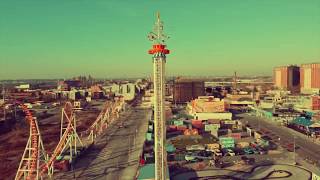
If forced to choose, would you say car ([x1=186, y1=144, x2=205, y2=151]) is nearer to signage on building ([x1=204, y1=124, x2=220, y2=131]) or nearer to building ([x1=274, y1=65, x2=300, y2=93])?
signage on building ([x1=204, y1=124, x2=220, y2=131])

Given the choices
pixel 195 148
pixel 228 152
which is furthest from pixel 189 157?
pixel 228 152

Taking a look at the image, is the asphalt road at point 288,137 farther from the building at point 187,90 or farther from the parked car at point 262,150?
the building at point 187,90

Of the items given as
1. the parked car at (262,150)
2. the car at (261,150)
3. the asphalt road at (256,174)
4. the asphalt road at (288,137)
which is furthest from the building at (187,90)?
the asphalt road at (256,174)

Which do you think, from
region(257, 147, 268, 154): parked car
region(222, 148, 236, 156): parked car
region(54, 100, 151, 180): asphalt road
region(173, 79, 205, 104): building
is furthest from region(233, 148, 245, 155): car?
region(173, 79, 205, 104): building

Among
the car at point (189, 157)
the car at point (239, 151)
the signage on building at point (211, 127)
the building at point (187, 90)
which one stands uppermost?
the building at point (187, 90)

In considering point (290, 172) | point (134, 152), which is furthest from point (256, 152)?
point (134, 152)

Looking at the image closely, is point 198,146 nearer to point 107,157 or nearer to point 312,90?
point 107,157

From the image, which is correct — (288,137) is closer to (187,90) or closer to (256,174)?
(256,174)
